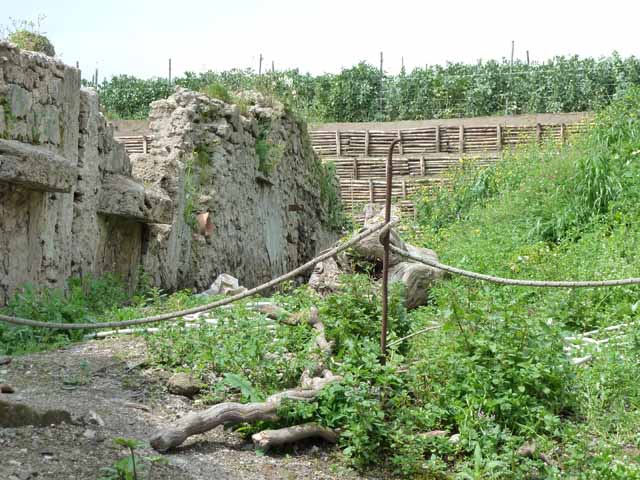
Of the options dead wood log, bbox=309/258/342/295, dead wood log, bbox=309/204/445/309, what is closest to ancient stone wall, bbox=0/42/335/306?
dead wood log, bbox=309/258/342/295

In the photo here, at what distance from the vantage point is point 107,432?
4496 mm

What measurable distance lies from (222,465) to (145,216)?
5.29 m

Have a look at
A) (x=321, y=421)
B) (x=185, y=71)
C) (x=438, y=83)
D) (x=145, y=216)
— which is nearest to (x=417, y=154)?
(x=438, y=83)

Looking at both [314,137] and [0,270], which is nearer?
[0,270]

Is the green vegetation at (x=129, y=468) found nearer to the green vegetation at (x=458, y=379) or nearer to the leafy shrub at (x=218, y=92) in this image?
the green vegetation at (x=458, y=379)

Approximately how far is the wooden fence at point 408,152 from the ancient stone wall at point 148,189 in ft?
27.6

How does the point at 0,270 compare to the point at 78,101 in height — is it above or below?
below

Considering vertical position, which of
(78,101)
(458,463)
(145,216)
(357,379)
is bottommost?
(458,463)

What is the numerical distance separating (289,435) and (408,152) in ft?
73.1

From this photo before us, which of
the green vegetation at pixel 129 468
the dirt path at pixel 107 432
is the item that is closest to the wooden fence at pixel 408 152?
the dirt path at pixel 107 432

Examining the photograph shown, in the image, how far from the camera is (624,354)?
5.85m

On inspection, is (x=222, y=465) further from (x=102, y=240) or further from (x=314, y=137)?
(x=314, y=137)

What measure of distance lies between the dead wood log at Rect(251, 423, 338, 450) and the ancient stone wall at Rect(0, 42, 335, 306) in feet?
10.7

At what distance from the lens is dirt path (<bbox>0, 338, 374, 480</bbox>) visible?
13.2 feet
